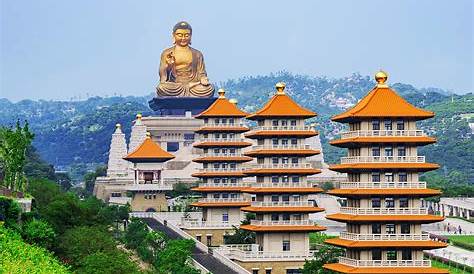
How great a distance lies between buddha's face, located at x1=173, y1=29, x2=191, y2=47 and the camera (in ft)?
431

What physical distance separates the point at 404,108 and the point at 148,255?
2298 centimetres

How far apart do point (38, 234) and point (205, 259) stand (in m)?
14.9

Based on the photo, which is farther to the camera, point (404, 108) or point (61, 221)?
point (61, 221)

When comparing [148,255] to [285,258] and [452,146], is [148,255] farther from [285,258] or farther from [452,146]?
[452,146]

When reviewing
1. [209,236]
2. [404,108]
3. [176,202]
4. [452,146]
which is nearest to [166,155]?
[176,202]

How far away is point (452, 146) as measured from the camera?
167 meters

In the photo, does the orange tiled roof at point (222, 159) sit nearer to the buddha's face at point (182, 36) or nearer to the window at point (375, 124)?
the window at point (375, 124)

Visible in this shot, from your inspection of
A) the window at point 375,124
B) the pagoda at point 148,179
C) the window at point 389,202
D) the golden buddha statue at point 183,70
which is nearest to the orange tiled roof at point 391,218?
the window at point 389,202

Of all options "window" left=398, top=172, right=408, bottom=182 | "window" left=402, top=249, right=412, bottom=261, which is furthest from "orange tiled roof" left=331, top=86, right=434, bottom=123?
"window" left=402, top=249, right=412, bottom=261

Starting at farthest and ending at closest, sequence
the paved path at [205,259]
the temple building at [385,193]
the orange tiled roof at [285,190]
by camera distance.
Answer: the orange tiled roof at [285,190]
the paved path at [205,259]
the temple building at [385,193]

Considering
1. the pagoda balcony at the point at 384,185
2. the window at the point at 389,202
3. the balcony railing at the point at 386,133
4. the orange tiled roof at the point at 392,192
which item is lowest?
the window at the point at 389,202

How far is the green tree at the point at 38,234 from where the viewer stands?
212ft

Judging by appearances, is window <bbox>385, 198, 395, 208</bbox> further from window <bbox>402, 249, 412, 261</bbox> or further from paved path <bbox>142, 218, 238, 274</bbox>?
paved path <bbox>142, 218, 238, 274</bbox>

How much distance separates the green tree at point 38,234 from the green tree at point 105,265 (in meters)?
2.94
